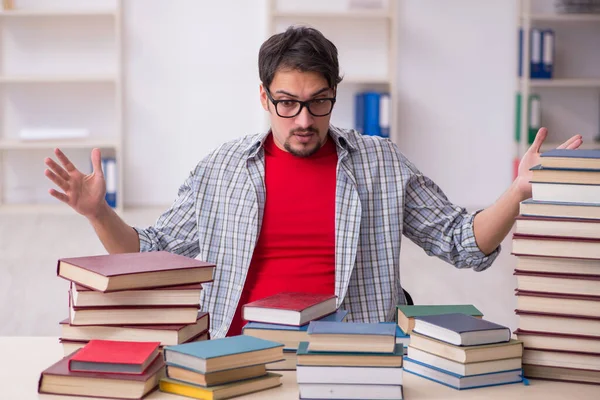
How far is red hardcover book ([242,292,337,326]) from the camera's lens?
1.44 meters

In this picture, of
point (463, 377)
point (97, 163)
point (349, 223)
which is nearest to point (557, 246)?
point (463, 377)

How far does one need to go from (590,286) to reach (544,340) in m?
0.12

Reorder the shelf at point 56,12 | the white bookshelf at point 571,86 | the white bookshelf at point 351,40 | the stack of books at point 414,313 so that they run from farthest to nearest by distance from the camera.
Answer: the white bookshelf at point 571,86 → the white bookshelf at point 351,40 → the shelf at point 56,12 → the stack of books at point 414,313

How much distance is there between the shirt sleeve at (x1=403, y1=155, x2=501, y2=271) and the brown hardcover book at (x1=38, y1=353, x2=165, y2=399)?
35.5 inches

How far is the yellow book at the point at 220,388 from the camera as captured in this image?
1285 mm

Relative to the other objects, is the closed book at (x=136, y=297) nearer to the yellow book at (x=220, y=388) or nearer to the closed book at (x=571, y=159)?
the yellow book at (x=220, y=388)

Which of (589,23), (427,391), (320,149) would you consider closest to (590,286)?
(427,391)

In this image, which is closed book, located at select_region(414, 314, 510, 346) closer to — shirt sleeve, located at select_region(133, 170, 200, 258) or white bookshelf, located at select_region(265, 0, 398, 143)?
shirt sleeve, located at select_region(133, 170, 200, 258)

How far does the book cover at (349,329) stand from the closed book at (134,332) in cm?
23

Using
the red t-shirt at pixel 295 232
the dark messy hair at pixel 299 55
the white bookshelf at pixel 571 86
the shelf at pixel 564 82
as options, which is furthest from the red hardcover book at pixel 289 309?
the white bookshelf at pixel 571 86

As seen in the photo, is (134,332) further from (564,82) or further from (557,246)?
(564,82)

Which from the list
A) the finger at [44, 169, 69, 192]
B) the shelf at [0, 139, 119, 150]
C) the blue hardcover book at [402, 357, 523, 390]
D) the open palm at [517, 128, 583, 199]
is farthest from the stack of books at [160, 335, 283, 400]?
the shelf at [0, 139, 119, 150]

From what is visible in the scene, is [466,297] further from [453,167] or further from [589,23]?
[589,23]

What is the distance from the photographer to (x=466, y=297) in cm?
409
